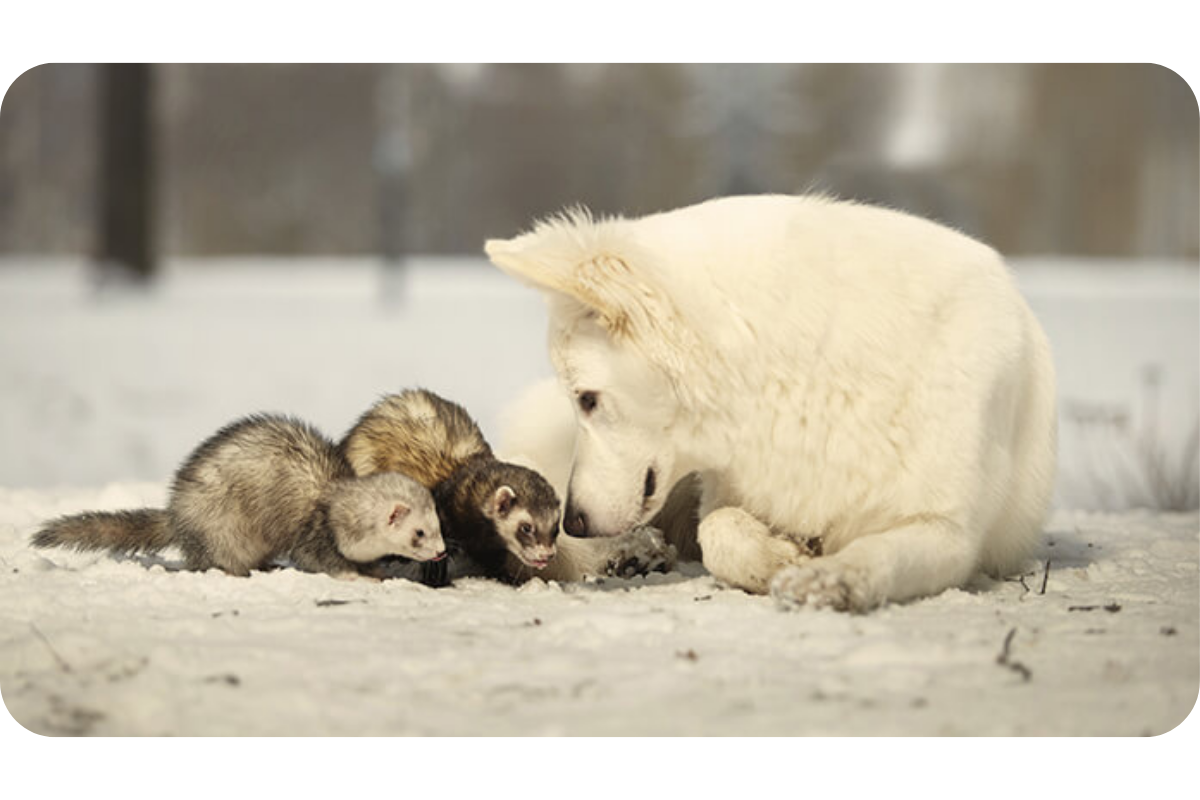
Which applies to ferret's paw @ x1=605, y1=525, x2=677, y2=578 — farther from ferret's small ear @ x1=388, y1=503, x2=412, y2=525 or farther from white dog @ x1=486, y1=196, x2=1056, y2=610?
ferret's small ear @ x1=388, y1=503, x2=412, y2=525

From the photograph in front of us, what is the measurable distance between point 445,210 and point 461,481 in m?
26.0

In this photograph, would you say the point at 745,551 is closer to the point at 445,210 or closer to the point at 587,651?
the point at 587,651

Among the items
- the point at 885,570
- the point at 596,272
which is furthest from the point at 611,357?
the point at 885,570

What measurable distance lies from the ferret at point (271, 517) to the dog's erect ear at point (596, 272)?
1099mm

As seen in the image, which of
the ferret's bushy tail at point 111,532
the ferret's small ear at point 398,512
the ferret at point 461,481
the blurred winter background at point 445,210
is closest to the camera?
the ferret's small ear at point 398,512

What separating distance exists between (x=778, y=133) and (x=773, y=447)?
18190 mm

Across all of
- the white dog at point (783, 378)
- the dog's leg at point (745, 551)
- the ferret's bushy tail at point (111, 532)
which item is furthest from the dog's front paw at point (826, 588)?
the ferret's bushy tail at point (111, 532)

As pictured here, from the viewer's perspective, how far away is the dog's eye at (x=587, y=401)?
4.68m

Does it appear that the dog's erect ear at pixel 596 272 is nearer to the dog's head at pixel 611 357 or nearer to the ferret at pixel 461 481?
the dog's head at pixel 611 357

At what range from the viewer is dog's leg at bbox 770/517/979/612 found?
417cm

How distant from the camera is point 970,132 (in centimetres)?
2042

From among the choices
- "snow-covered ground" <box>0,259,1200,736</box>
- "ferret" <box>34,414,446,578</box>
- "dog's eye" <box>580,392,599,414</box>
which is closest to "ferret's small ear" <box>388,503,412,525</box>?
"ferret" <box>34,414,446,578</box>

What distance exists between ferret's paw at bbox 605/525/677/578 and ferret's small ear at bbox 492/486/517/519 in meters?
0.53

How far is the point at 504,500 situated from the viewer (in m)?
5.12
